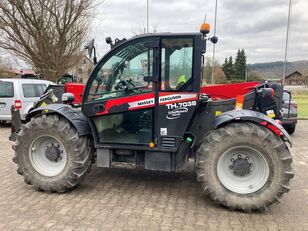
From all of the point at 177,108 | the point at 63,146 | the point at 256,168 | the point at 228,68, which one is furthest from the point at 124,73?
the point at 228,68

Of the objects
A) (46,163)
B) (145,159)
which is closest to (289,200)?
(145,159)

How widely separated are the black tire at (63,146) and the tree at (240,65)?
61.2 m

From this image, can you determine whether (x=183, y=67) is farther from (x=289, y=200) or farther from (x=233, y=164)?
(x=289, y=200)

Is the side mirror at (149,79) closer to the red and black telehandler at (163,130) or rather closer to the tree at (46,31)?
the red and black telehandler at (163,130)

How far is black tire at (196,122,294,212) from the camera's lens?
3807mm

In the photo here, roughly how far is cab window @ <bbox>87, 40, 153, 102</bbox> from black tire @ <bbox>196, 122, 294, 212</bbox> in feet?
3.79

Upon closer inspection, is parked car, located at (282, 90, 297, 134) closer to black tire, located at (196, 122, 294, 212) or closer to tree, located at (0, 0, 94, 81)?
black tire, located at (196, 122, 294, 212)

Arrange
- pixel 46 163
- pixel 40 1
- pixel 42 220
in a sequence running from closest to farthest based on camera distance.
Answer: pixel 42 220
pixel 46 163
pixel 40 1

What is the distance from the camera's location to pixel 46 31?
17.2 meters

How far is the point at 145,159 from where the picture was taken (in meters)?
4.33

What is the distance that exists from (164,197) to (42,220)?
1666mm

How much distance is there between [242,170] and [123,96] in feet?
6.15

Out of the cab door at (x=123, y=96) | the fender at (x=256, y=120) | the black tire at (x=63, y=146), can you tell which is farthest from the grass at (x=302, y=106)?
the black tire at (x=63, y=146)

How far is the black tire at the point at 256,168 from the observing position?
381 cm
